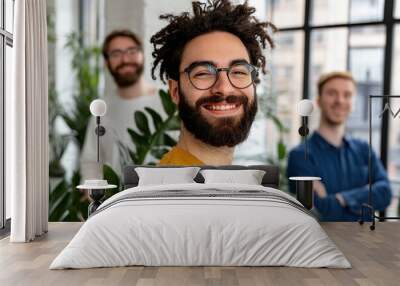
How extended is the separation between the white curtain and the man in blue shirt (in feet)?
9.53

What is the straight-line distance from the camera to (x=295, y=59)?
21.8ft

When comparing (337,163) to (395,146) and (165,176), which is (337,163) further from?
(165,176)

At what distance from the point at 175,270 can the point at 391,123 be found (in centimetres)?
373

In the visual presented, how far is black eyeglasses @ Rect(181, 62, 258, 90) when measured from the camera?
253 inches

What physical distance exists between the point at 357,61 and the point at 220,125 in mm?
1776

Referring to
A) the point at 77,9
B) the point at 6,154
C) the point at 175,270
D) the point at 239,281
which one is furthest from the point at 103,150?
the point at 239,281

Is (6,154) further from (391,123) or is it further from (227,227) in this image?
(391,123)

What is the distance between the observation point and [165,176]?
5.88 m

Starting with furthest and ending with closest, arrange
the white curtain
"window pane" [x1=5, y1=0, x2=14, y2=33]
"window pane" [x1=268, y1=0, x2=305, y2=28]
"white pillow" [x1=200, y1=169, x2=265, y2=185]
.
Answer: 1. "window pane" [x1=268, y1=0, x2=305, y2=28]
2. "window pane" [x1=5, y1=0, x2=14, y2=33]
3. "white pillow" [x1=200, y1=169, x2=265, y2=185]
4. the white curtain

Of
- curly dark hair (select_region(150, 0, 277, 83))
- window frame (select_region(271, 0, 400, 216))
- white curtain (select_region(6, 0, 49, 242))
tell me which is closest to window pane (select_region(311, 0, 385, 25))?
window frame (select_region(271, 0, 400, 216))

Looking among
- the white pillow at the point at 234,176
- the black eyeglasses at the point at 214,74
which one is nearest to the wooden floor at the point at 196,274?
the white pillow at the point at 234,176

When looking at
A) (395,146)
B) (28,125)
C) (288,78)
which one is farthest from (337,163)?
(28,125)

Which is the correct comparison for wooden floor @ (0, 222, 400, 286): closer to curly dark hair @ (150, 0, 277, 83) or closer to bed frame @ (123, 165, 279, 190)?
bed frame @ (123, 165, 279, 190)

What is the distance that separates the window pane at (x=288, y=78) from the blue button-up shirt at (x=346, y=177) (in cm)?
34
